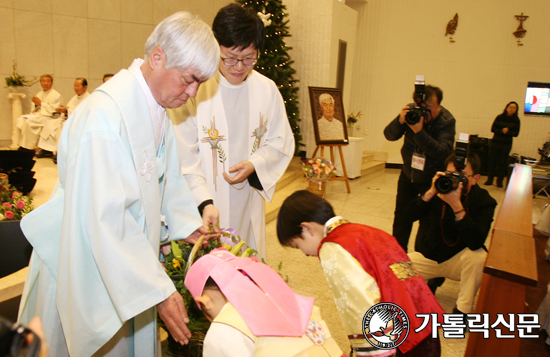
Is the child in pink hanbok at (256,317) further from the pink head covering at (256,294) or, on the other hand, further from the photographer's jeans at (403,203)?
the photographer's jeans at (403,203)

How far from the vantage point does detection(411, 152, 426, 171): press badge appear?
11.4ft

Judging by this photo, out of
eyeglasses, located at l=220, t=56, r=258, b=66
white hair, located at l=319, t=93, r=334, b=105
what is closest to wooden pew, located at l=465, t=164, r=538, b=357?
eyeglasses, located at l=220, t=56, r=258, b=66

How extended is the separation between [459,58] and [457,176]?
27.7ft

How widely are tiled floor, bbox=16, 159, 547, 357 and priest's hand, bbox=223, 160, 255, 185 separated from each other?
1.36m

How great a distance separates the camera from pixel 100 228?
1132 millimetres

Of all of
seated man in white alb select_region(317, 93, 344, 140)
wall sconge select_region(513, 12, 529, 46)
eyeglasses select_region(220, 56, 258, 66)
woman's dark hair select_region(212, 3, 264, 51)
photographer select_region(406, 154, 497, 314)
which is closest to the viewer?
woman's dark hair select_region(212, 3, 264, 51)

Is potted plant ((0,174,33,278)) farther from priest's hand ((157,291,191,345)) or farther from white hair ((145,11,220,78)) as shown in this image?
white hair ((145,11,220,78))

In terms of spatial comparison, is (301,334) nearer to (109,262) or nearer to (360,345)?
(360,345)

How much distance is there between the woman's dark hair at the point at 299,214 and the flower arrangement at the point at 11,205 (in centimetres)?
176

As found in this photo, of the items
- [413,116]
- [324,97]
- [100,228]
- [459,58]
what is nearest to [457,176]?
[413,116]

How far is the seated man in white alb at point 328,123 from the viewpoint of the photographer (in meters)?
6.73

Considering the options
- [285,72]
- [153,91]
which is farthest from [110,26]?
[153,91]

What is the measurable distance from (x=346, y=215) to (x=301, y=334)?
4.61 metres

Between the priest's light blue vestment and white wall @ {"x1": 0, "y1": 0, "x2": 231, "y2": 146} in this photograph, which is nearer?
the priest's light blue vestment
